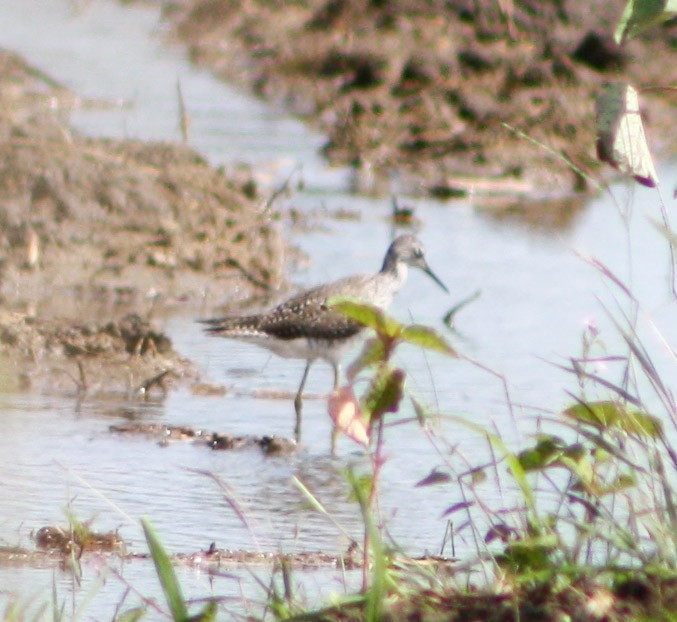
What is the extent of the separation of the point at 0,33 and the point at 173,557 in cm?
1548

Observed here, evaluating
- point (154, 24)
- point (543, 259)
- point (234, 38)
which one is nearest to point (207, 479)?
point (543, 259)

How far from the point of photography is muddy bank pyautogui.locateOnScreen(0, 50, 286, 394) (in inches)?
370

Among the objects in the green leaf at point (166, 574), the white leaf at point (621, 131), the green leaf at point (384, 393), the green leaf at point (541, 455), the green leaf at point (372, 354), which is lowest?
the green leaf at point (166, 574)

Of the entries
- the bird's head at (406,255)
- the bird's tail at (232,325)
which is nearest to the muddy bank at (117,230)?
the bird's tail at (232,325)

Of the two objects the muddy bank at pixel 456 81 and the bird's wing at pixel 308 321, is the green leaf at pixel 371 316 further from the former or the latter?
the muddy bank at pixel 456 81

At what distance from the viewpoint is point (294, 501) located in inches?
240

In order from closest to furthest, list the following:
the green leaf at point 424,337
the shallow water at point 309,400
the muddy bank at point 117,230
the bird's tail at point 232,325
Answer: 1. the green leaf at point 424,337
2. the shallow water at point 309,400
3. the bird's tail at point 232,325
4. the muddy bank at point 117,230

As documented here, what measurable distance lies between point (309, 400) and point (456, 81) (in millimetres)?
7730

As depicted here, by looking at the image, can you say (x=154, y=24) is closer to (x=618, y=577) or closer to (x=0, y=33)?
(x=0, y=33)

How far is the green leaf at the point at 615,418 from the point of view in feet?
12.5

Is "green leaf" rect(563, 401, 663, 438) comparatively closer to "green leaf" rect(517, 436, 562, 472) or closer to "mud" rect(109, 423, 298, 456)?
"green leaf" rect(517, 436, 562, 472)

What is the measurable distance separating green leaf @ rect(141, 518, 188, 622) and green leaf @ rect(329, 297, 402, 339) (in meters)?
0.58

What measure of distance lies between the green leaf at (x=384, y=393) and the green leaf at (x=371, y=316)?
9cm

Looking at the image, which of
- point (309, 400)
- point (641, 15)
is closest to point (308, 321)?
point (309, 400)
